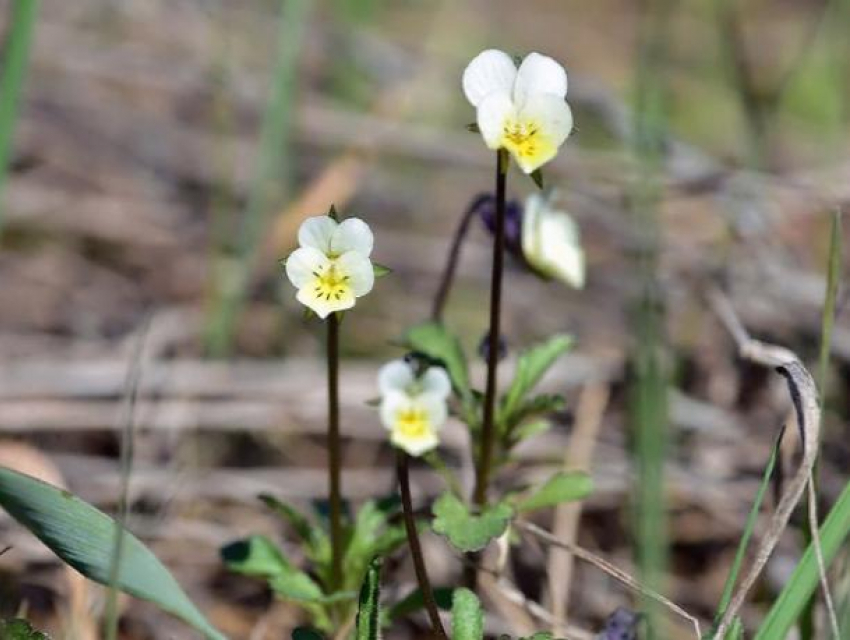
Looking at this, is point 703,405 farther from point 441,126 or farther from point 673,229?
point 441,126

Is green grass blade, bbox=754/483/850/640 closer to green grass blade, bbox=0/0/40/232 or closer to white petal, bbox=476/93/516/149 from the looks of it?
white petal, bbox=476/93/516/149

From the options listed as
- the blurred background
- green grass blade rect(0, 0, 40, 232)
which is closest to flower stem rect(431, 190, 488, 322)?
the blurred background

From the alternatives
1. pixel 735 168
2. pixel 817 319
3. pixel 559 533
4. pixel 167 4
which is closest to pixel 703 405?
pixel 817 319

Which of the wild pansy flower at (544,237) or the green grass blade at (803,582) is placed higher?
the wild pansy flower at (544,237)

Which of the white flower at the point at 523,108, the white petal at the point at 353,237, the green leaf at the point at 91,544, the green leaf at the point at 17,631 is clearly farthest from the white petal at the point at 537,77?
the green leaf at the point at 17,631

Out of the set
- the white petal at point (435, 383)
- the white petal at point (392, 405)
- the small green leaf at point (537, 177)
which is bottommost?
the white petal at point (392, 405)

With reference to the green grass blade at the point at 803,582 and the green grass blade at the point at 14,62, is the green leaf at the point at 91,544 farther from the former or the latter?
the green grass blade at the point at 14,62
